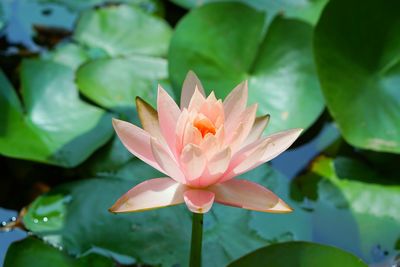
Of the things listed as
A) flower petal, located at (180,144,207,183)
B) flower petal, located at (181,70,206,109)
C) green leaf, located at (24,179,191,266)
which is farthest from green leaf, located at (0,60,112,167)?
flower petal, located at (180,144,207,183)

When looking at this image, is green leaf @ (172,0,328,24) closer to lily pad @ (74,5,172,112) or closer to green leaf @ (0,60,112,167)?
lily pad @ (74,5,172,112)

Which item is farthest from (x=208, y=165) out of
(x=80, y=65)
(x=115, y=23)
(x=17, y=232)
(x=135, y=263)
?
(x=115, y=23)

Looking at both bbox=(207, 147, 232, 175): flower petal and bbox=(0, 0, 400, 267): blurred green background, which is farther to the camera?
bbox=(0, 0, 400, 267): blurred green background

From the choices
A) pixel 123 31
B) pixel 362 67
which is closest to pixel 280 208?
pixel 362 67

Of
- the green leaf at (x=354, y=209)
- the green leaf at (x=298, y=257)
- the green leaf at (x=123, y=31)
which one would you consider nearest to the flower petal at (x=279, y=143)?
the green leaf at (x=298, y=257)

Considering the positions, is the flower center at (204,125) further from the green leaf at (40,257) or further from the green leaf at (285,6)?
the green leaf at (285,6)

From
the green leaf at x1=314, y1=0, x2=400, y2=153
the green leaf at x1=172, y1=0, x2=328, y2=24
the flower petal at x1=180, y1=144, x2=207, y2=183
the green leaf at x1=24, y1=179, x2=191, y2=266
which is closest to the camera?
the flower petal at x1=180, y1=144, x2=207, y2=183
